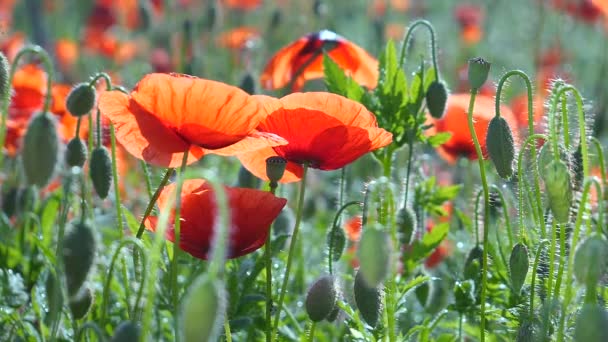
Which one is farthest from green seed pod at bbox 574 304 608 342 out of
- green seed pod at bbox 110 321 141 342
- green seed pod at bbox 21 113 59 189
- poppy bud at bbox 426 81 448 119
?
poppy bud at bbox 426 81 448 119

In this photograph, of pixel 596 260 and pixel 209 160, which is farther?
pixel 209 160

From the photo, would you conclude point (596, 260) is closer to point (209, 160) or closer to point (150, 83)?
point (150, 83)

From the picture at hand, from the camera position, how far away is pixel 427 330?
6.70 feet

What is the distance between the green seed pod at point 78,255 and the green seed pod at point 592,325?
0.66 metres

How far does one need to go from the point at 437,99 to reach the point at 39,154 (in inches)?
34.9

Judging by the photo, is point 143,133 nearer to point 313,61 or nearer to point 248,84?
point 313,61

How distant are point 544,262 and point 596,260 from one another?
607 mm

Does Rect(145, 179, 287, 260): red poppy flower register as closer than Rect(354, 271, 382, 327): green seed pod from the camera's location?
No

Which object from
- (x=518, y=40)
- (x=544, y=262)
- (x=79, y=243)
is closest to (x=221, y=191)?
(x=79, y=243)

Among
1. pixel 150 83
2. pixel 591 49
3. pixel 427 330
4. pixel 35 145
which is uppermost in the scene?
pixel 591 49

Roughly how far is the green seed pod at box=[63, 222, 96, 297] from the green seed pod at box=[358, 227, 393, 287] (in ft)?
1.26

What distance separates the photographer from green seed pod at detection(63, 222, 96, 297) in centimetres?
150

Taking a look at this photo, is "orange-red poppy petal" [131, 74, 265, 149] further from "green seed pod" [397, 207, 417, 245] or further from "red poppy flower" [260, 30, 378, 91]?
"red poppy flower" [260, 30, 378, 91]

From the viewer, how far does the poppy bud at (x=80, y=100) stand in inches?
73.1
